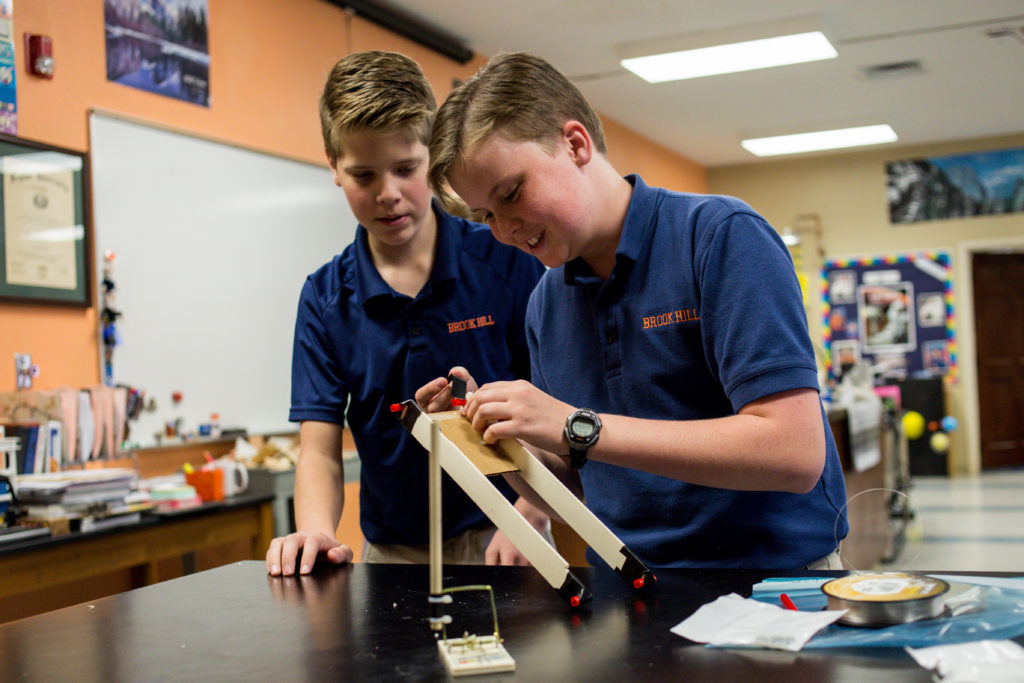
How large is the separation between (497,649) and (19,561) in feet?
6.52

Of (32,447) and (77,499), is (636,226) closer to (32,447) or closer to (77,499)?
(77,499)

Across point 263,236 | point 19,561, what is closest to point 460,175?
point 19,561

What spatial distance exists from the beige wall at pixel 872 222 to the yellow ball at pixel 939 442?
27 centimetres

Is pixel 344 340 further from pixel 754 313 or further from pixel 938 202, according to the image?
pixel 938 202

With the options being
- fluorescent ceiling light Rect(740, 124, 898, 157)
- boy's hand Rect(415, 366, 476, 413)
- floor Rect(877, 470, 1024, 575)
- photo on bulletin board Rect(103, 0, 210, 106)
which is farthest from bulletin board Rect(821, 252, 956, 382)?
boy's hand Rect(415, 366, 476, 413)

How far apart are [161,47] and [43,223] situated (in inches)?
36.3

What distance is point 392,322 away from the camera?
5.42 ft

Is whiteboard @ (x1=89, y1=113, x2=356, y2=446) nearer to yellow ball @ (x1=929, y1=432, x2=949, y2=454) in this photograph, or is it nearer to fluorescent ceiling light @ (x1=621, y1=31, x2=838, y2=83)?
fluorescent ceiling light @ (x1=621, y1=31, x2=838, y2=83)

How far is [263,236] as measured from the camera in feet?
13.8

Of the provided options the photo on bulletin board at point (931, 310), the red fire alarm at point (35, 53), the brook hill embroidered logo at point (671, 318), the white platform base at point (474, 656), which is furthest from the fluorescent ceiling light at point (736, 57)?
the white platform base at point (474, 656)

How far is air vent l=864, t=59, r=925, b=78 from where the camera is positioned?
6.47m

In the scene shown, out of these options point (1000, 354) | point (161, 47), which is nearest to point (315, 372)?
point (161, 47)

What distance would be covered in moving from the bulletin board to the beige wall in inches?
3.7

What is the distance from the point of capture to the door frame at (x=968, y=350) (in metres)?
8.98
